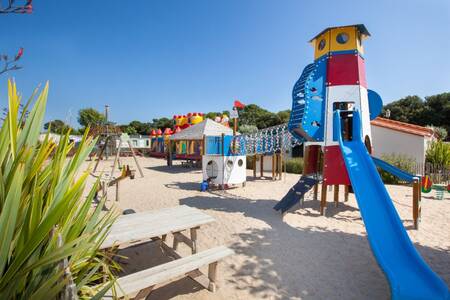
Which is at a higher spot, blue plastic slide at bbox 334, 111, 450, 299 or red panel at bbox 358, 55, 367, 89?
red panel at bbox 358, 55, 367, 89

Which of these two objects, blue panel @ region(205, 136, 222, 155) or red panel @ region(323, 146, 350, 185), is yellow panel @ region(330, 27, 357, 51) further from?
blue panel @ region(205, 136, 222, 155)

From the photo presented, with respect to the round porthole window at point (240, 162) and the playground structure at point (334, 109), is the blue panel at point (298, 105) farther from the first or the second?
the round porthole window at point (240, 162)

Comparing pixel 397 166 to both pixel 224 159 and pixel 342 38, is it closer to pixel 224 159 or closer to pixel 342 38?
pixel 342 38

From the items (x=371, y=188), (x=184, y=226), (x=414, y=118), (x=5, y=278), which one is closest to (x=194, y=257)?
(x=184, y=226)

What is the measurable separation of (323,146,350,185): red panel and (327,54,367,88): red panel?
2006 mm

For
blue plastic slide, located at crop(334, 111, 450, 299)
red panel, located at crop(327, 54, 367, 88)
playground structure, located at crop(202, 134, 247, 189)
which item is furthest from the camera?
playground structure, located at crop(202, 134, 247, 189)

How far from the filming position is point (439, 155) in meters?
12.9

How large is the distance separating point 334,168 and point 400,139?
37.3 feet

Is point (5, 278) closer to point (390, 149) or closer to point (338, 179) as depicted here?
point (338, 179)

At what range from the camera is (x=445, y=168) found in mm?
12047

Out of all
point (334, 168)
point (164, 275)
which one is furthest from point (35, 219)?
point (334, 168)

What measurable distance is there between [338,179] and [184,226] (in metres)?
4.82

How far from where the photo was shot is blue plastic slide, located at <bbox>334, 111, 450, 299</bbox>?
2898mm

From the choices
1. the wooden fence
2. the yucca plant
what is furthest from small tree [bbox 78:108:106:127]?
the wooden fence
